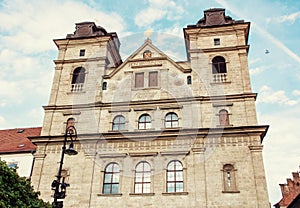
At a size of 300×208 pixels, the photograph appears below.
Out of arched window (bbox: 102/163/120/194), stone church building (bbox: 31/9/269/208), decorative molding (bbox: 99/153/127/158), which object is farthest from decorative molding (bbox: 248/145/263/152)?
arched window (bbox: 102/163/120/194)

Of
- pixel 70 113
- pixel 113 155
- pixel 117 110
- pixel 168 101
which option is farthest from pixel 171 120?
pixel 70 113

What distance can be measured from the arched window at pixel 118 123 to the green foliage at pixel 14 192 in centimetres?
987

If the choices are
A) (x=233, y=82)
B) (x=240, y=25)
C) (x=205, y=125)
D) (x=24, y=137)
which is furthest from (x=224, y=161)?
(x=24, y=137)

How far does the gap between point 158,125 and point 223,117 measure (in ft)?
15.0

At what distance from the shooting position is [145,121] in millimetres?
23516

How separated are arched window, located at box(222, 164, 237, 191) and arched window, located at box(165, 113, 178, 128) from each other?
449 cm

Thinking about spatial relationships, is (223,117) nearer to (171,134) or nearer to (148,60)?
(171,134)

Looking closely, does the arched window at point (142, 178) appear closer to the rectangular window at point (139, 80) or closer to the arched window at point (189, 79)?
the rectangular window at point (139, 80)

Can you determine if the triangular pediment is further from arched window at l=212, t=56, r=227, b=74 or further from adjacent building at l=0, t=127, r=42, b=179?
adjacent building at l=0, t=127, r=42, b=179

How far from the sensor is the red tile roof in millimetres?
25542

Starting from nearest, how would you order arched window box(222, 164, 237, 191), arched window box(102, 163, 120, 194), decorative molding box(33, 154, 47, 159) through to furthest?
arched window box(222, 164, 237, 191)
arched window box(102, 163, 120, 194)
decorative molding box(33, 154, 47, 159)

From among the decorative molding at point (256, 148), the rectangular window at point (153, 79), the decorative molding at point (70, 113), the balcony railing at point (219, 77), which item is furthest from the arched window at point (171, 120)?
the decorative molding at point (70, 113)

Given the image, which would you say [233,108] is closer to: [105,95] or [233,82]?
[233,82]

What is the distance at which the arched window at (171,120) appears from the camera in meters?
23.0
